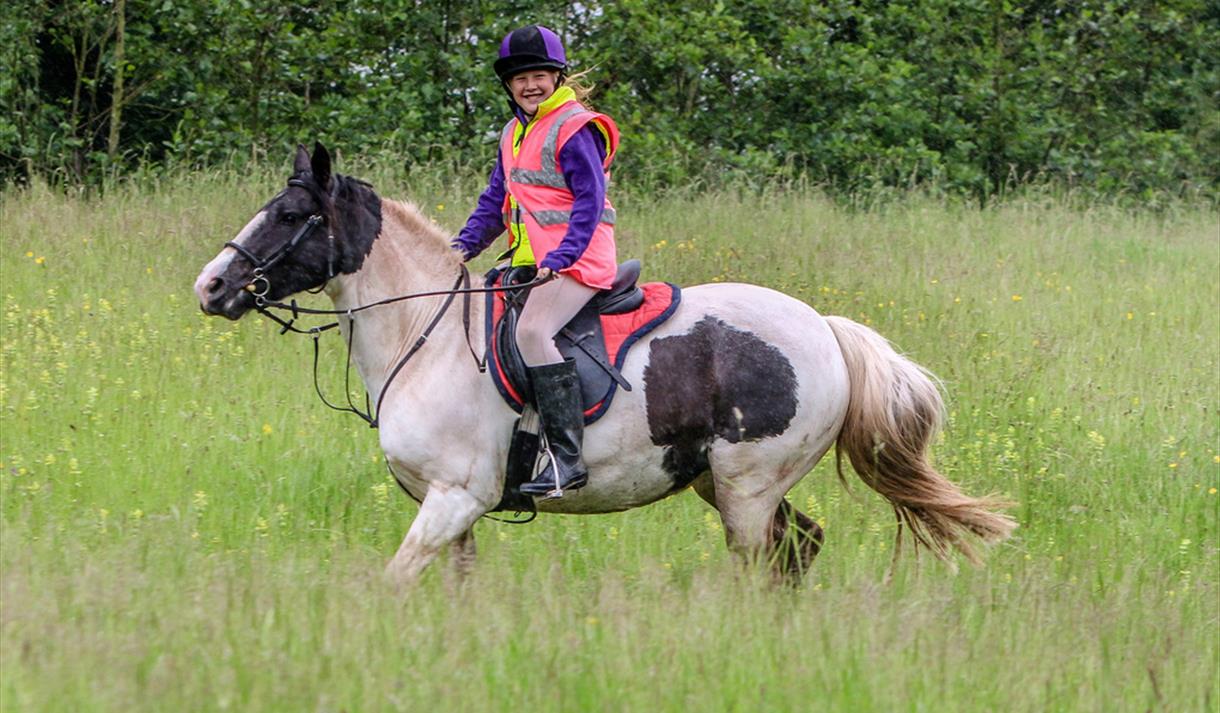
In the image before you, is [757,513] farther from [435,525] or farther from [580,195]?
[580,195]

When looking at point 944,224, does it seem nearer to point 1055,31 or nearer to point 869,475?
point 1055,31

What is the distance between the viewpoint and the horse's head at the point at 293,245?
5352mm

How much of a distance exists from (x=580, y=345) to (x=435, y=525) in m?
0.89

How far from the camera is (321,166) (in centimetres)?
545

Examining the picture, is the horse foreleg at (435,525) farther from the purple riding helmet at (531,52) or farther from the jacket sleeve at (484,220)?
the purple riding helmet at (531,52)

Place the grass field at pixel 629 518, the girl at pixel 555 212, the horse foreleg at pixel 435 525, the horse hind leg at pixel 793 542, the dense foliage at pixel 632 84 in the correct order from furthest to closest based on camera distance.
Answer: the dense foliage at pixel 632 84, the horse hind leg at pixel 793 542, the girl at pixel 555 212, the horse foreleg at pixel 435 525, the grass field at pixel 629 518

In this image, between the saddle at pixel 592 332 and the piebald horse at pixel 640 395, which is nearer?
the piebald horse at pixel 640 395

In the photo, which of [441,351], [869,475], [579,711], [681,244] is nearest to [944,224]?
[681,244]

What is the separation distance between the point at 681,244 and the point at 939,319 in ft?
7.39

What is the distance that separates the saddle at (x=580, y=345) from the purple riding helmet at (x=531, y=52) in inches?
31.4

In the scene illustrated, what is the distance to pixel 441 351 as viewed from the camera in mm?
5645

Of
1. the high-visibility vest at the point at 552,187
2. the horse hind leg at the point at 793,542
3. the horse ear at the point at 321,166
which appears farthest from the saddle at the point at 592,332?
the horse hind leg at the point at 793,542

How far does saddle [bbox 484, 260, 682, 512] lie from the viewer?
18.4ft

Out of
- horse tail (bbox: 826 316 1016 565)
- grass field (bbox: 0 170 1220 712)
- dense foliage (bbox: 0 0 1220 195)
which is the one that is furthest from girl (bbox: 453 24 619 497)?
dense foliage (bbox: 0 0 1220 195)
